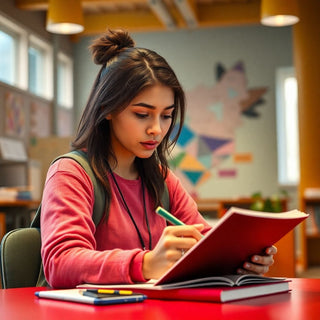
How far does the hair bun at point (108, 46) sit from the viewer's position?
1.62 meters

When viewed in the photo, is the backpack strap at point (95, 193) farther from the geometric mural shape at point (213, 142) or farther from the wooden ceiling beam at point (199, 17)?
the geometric mural shape at point (213, 142)

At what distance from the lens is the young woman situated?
3.89ft

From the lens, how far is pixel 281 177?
8.44 meters

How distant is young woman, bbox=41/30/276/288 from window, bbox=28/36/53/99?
6.35 meters

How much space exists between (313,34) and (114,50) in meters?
5.81

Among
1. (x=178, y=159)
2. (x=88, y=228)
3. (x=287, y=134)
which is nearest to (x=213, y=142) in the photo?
(x=178, y=159)

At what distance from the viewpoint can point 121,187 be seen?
5.28ft

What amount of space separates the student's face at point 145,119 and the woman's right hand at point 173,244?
0.41m

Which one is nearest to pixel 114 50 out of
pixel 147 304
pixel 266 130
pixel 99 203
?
pixel 99 203

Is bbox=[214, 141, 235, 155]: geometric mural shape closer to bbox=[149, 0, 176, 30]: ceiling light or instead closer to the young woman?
bbox=[149, 0, 176, 30]: ceiling light

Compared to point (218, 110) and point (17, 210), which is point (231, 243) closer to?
point (17, 210)

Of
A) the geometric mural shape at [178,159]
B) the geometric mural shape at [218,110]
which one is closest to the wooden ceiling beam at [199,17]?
the geometric mural shape at [218,110]

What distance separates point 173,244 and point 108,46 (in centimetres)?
71

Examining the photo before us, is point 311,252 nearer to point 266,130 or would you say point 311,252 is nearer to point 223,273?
point 266,130
